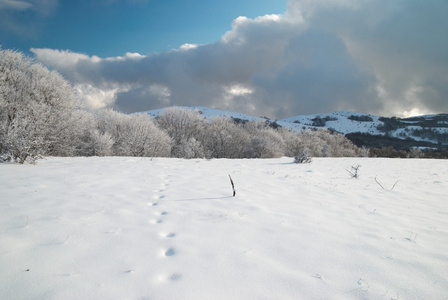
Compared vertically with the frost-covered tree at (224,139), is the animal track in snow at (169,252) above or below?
below

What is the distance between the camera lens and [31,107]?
13367mm

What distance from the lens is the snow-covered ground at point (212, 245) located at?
2.36m

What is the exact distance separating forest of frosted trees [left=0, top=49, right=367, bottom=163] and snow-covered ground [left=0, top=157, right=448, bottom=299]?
6.10 m

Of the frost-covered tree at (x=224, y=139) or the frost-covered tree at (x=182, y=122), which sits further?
the frost-covered tree at (x=182, y=122)

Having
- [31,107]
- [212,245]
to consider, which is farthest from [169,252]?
[31,107]

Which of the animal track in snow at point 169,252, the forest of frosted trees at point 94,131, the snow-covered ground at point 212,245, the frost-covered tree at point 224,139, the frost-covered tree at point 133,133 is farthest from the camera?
the frost-covered tree at point 224,139

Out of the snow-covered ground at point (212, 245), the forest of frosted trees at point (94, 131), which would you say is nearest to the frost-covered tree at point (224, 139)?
the forest of frosted trees at point (94, 131)

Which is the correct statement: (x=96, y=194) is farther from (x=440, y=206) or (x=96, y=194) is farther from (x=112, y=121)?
(x=112, y=121)

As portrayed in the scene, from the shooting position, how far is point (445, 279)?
267 cm

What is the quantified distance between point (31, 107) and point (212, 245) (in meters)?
16.1

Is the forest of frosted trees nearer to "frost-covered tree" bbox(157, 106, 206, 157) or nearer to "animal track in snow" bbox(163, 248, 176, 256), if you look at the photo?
"frost-covered tree" bbox(157, 106, 206, 157)

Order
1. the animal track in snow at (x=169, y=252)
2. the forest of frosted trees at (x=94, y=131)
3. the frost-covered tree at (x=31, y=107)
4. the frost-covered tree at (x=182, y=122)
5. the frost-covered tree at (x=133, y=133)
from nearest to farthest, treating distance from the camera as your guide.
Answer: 1. the animal track in snow at (x=169, y=252)
2. the frost-covered tree at (x=31, y=107)
3. the forest of frosted trees at (x=94, y=131)
4. the frost-covered tree at (x=133, y=133)
5. the frost-covered tree at (x=182, y=122)

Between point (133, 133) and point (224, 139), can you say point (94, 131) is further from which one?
point (224, 139)

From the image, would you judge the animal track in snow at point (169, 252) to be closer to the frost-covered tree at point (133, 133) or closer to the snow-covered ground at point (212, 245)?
the snow-covered ground at point (212, 245)
